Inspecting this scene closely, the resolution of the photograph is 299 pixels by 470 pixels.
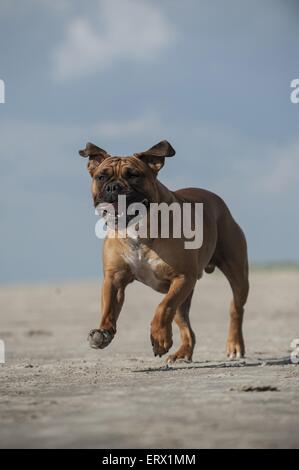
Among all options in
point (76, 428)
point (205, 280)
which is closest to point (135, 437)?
point (76, 428)

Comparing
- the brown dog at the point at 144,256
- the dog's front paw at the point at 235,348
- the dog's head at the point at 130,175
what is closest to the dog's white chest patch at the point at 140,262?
the brown dog at the point at 144,256

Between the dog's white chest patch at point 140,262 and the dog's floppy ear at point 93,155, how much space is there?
806 millimetres

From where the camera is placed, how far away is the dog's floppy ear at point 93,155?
743 cm

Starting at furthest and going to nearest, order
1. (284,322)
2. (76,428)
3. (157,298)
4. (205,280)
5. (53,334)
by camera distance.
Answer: (205,280)
(157,298)
(284,322)
(53,334)
(76,428)

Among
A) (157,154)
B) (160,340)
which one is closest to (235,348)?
(160,340)

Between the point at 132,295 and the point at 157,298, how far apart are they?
1323 mm

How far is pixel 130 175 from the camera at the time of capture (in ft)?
22.9

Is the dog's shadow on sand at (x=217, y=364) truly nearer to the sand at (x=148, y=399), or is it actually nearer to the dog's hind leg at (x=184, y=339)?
the sand at (x=148, y=399)

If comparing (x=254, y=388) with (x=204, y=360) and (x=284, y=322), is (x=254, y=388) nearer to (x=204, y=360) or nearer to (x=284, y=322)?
(x=204, y=360)

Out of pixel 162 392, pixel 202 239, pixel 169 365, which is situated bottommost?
pixel 162 392

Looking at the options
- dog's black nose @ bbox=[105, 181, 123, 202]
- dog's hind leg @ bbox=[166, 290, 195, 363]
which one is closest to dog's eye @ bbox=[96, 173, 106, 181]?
dog's black nose @ bbox=[105, 181, 123, 202]

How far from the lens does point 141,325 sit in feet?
55.5

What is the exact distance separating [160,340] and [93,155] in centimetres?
180

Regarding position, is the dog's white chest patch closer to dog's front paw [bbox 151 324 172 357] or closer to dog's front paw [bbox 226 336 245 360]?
dog's front paw [bbox 151 324 172 357]
